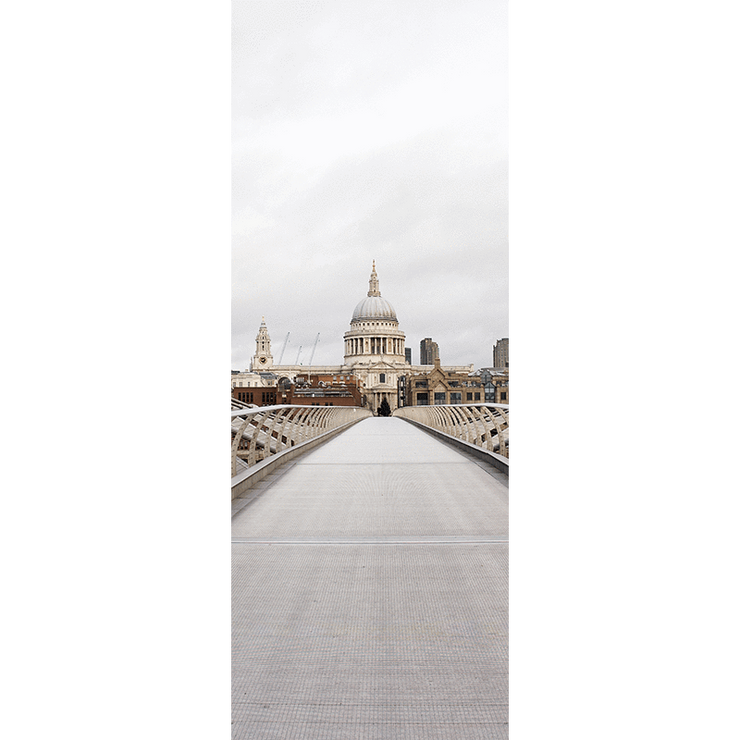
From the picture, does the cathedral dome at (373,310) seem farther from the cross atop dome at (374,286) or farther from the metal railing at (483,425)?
the metal railing at (483,425)

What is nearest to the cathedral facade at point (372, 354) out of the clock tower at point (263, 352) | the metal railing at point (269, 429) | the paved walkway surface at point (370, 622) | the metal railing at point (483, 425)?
the clock tower at point (263, 352)

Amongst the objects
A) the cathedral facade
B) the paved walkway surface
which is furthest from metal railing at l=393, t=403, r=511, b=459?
the cathedral facade

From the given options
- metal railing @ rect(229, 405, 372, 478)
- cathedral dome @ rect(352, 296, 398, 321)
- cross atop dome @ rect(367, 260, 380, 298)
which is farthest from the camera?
cross atop dome @ rect(367, 260, 380, 298)

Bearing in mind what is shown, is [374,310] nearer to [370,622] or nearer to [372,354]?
[372,354]

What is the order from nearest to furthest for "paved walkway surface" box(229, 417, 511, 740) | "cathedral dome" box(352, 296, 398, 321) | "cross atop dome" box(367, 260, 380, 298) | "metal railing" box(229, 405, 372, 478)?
"paved walkway surface" box(229, 417, 511, 740), "metal railing" box(229, 405, 372, 478), "cathedral dome" box(352, 296, 398, 321), "cross atop dome" box(367, 260, 380, 298)

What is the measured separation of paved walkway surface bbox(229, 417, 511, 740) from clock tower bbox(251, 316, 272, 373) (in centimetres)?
13225

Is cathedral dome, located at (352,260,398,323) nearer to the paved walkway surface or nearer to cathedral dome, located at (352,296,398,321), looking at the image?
cathedral dome, located at (352,296,398,321)

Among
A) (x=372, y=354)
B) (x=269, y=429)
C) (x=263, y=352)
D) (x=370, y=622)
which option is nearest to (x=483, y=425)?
(x=269, y=429)

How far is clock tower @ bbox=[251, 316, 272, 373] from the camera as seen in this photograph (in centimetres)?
13625

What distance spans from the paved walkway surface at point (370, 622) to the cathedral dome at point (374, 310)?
126294 mm

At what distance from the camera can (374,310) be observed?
436 feet
